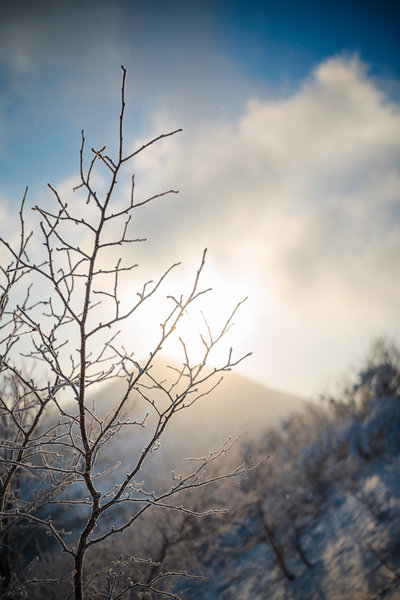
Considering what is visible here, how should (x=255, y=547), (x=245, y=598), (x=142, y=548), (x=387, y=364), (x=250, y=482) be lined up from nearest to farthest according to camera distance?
1. (x=142, y=548)
2. (x=245, y=598)
3. (x=250, y=482)
4. (x=255, y=547)
5. (x=387, y=364)

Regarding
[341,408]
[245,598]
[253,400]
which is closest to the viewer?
[245,598]

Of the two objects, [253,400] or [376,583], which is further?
[253,400]

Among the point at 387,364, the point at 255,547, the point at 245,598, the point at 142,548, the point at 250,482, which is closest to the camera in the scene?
the point at 142,548

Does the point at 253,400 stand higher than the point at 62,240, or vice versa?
the point at 253,400

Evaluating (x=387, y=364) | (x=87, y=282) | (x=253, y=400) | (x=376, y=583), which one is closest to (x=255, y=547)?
(x=376, y=583)

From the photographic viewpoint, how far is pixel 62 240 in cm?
165

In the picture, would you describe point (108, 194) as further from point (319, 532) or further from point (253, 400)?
point (253, 400)

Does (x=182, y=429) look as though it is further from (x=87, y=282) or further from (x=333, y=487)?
(x=87, y=282)

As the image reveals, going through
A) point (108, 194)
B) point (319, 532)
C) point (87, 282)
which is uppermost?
point (108, 194)

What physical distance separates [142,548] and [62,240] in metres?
11.3

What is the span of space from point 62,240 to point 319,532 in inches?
788

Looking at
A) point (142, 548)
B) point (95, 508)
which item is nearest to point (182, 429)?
point (142, 548)

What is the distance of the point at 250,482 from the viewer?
12625 mm

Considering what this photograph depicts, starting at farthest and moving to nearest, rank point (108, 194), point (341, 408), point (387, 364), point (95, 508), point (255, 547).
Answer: point (341, 408), point (387, 364), point (255, 547), point (95, 508), point (108, 194)
